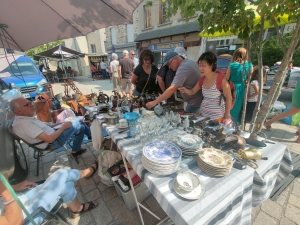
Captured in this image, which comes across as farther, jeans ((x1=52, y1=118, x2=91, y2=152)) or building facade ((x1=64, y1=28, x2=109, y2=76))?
building facade ((x1=64, y1=28, x2=109, y2=76))

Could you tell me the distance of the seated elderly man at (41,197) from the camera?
102 cm

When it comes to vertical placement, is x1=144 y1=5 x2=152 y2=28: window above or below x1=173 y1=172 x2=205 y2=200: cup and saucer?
above

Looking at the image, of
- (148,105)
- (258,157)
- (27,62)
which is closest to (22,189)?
(148,105)

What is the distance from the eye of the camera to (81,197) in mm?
1996

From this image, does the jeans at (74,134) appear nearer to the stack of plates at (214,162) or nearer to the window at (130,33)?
the stack of plates at (214,162)

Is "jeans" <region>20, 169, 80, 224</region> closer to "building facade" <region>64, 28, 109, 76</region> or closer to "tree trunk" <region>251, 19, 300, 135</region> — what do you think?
"tree trunk" <region>251, 19, 300, 135</region>

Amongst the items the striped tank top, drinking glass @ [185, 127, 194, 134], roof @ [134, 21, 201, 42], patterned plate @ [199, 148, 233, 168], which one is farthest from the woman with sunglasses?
roof @ [134, 21, 201, 42]

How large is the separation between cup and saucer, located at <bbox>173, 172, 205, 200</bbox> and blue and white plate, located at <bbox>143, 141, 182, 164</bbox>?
13cm

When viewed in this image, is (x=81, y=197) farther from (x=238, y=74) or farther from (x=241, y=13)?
(x=238, y=74)

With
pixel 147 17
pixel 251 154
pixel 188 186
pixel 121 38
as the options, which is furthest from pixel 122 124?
pixel 121 38

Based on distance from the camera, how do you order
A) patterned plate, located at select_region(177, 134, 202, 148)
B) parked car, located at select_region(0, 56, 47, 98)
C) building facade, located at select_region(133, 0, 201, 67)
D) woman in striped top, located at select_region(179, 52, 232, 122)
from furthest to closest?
building facade, located at select_region(133, 0, 201, 67) < parked car, located at select_region(0, 56, 47, 98) < woman in striped top, located at select_region(179, 52, 232, 122) < patterned plate, located at select_region(177, 134, 202, 148)

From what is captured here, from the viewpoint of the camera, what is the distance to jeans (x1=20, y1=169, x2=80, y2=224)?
124 centimetres

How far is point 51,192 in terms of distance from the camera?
1.33m

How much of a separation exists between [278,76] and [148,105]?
1.65 m
